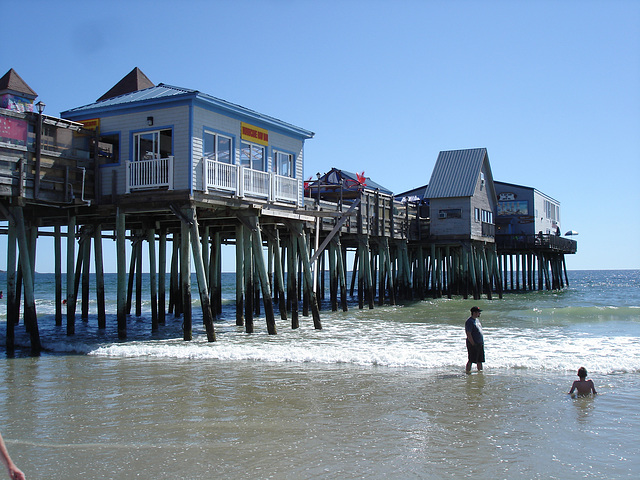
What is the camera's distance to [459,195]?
39.6 meters

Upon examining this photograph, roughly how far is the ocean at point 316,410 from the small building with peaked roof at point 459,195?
21626 mm

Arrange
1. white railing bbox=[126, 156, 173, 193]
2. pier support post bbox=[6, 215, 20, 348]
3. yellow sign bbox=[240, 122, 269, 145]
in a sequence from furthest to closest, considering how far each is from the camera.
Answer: yellow sign bbox=[240, 122, 269, 145] → white railing bbox=[126, 156, 173, 193] → pier support post bbox=[6, 215, 20, 348]

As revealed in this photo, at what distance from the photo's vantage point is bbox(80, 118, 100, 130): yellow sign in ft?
62.2

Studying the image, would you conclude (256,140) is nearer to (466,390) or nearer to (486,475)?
(466,390)

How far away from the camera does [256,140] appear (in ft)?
68.1

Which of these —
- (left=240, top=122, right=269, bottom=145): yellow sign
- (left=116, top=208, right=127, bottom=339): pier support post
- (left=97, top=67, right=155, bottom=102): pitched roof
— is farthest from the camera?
(left=97, top=67, right=155, bottom=102): pitched roof

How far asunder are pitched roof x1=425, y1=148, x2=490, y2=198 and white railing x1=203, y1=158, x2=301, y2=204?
19544 mm

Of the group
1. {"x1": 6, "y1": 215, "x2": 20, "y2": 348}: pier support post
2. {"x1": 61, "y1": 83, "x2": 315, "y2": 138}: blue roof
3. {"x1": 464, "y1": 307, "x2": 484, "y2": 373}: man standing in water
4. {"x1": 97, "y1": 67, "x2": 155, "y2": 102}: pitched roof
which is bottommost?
{"x1": 464, "y1": 307, "x2": 484, "y2": 373}: man standing in water

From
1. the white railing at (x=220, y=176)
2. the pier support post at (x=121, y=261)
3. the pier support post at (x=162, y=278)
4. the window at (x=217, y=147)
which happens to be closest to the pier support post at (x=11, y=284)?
the pier support post at (x=121, y=261)

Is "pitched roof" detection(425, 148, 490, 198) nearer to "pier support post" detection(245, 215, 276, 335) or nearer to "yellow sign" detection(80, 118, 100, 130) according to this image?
"pier support post" detection(245, 215, 276, 335)

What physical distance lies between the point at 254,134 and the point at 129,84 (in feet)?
30.5

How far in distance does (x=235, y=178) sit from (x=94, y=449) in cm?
1200

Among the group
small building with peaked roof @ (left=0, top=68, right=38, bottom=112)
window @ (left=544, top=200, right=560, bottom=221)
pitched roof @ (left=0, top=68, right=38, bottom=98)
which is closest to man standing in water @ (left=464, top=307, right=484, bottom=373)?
small building with peaked roof @ (left=0, top=68, right=38, bottom=112)

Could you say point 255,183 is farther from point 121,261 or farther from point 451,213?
point 451,213
